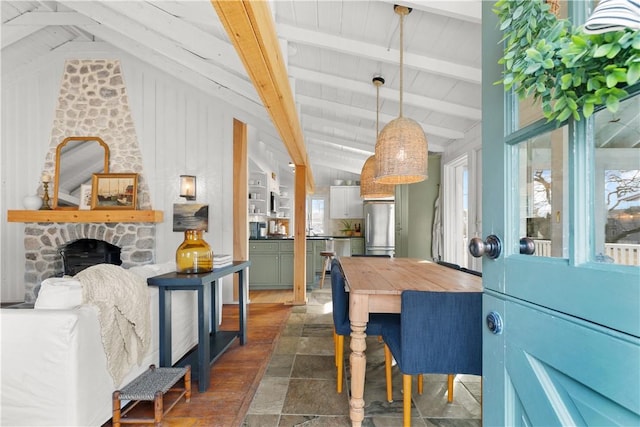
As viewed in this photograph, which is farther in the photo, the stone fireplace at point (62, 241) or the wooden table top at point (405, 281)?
the stone fireplace at point (62, 241)

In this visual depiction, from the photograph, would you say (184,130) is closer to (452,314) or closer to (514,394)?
(452,314)

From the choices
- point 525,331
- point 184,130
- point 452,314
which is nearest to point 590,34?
point 525,331

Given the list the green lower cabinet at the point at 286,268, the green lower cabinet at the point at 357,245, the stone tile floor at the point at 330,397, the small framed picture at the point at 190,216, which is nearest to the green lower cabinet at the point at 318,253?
the green lower cabinet at the point at 286,268

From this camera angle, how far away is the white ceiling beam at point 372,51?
245cm

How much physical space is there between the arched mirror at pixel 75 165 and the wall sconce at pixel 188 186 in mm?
1090

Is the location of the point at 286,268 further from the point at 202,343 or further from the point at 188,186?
the point at 202,343

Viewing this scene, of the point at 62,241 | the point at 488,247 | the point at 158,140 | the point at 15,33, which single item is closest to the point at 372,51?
the point at 488,247

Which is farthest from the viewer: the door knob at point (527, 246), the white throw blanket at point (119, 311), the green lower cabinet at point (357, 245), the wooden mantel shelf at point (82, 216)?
the green lower cabinet at point (357, 245)

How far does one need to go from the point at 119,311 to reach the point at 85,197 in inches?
139

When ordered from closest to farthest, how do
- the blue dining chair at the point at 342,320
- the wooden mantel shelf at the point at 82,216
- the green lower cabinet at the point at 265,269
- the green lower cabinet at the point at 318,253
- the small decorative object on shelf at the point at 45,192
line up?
the blue dining chair at the point at 342,320
the wooden mantel shelf at the point at 82,216
the small decorative object on shelf at the point at 45,192
the green lower cabinet at the point at 265,269
the green lower cabinet at the point at 318,253

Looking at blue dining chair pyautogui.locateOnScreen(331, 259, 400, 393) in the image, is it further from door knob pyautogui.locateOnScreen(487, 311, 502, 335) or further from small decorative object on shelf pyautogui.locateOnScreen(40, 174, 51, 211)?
small decorative object on shelf pyautogui.locateOnScreen(40, 174, 51, 211)

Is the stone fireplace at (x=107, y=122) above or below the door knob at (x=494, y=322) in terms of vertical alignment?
above

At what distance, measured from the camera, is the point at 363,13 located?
218 centimetres

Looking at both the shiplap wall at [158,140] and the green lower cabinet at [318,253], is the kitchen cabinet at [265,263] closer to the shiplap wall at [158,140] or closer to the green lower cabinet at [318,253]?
the green lower cabinet at [318,253]
